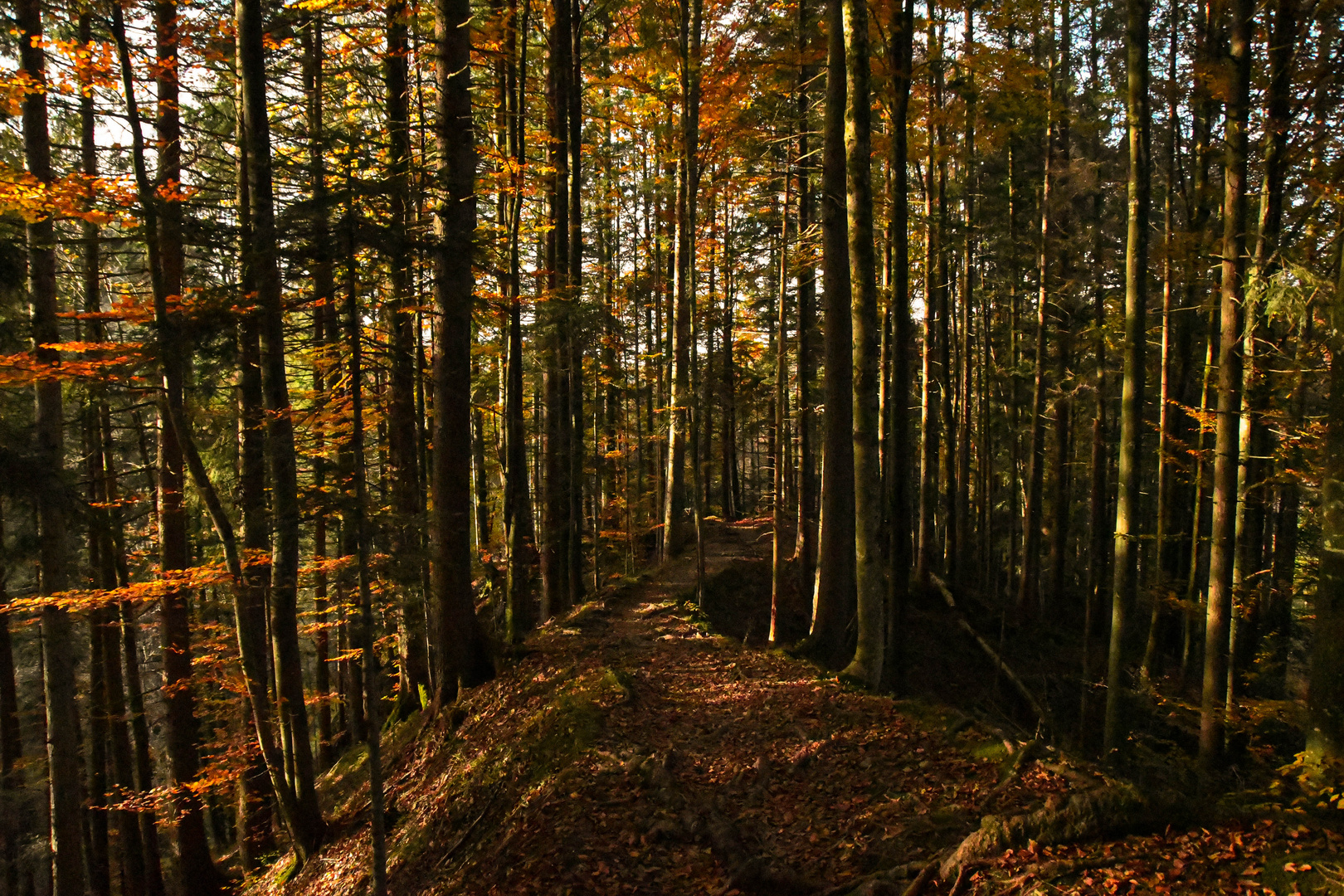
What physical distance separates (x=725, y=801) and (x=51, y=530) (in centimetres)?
918

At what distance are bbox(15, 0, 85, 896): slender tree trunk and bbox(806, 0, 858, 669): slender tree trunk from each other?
9.22 m

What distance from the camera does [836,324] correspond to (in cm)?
872

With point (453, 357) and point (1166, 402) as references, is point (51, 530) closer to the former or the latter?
point (453, 357)

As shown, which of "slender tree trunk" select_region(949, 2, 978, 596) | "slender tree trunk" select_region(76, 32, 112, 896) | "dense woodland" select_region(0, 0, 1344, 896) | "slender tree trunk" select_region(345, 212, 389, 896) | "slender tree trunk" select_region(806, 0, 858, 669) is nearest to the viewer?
"slender tree trunk" select_region(345, 212, 389, 896)

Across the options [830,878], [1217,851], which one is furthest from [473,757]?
[1217,851]

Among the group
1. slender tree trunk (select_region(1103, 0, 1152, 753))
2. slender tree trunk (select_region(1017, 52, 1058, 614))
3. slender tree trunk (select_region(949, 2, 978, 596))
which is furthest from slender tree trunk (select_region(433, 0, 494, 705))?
slender tree trunk (select_region(1017, 52, 1058, 614))

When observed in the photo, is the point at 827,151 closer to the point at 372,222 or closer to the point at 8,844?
the point at 372,222

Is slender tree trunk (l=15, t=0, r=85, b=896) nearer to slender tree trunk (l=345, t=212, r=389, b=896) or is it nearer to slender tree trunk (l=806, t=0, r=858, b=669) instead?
slender tree trunk (l=345, t=212, r=389, b=896)

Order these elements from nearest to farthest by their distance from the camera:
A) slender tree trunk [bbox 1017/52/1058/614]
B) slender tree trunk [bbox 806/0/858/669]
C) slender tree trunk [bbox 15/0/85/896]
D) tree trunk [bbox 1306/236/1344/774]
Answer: tree trunk [bbox 1306/236/1344/774]
slender tree trunk [bbox 15/0/85/896]
slender tree trunk [bbox 806/0/858/669]
slender tree trunk [bbox 1017/52/1058/614]

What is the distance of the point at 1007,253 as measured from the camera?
18.9 metres

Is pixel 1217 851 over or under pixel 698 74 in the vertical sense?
under

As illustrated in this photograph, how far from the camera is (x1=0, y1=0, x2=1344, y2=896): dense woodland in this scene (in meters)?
6.79

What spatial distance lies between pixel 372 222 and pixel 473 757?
596 centimetres

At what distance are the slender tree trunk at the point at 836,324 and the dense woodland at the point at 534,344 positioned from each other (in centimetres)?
5
